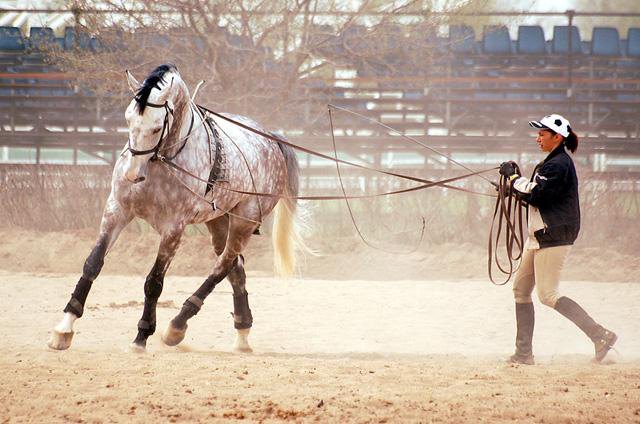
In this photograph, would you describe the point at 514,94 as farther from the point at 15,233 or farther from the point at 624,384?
the point at 624,384

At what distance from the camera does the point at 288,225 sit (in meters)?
10.4

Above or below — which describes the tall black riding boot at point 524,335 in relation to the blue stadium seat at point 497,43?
below

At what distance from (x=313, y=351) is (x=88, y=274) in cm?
220

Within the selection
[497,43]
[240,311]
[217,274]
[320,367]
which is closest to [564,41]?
[497,43]

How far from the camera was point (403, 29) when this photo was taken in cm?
1900

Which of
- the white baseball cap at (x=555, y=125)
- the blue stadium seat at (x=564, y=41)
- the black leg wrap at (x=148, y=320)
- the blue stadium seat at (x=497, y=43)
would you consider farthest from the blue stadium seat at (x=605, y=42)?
the black leg wrap at (x=148, y=320)

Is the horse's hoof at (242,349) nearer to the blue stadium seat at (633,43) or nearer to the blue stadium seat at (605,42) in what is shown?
the blue stadium seat at (605,42)

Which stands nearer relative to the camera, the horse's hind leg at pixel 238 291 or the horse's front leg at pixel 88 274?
the horse's front leg at pixel 88 274

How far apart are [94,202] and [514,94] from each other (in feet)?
33.2

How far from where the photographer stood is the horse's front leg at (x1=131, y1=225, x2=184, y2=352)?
810 cm

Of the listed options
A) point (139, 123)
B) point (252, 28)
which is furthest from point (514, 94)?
point (139, 123)

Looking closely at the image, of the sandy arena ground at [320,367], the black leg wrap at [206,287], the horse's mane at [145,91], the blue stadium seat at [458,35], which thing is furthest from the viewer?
the blue stadium seat at [458,35]

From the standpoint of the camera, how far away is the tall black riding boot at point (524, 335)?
801 centimetres

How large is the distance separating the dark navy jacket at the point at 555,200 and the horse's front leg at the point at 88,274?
10.2 ft
